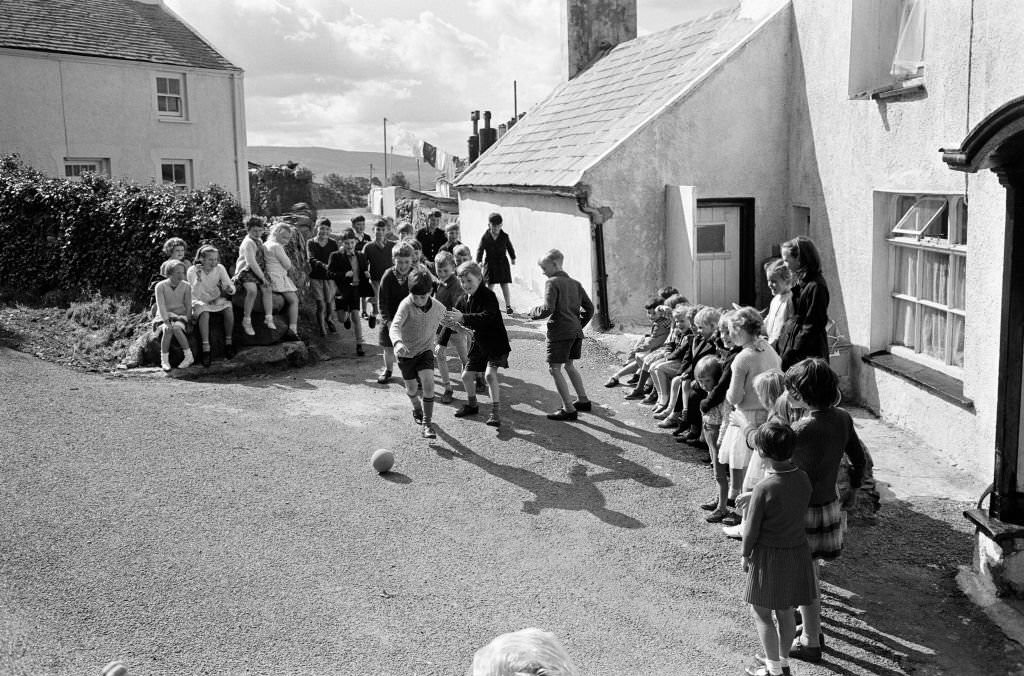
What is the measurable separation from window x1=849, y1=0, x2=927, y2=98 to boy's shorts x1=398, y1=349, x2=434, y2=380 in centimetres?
575

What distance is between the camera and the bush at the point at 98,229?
14.7 metres

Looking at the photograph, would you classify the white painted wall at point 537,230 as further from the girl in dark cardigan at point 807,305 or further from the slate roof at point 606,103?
the girl in dark cardigan at point 807,305

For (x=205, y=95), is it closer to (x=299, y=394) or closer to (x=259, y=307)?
(x=259, y=307)

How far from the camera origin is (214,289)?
41.3 ft

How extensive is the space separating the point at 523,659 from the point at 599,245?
11859mm

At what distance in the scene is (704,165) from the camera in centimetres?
1419

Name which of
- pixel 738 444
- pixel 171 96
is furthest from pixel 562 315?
pixel 171 96

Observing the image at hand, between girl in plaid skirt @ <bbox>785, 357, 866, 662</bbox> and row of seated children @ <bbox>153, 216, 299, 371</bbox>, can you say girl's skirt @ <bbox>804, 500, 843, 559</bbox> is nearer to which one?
girl in plaid skirt @ <bbox>785, 357, 866, 662</bbox>

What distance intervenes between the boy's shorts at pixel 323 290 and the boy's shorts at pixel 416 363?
4.95 metres

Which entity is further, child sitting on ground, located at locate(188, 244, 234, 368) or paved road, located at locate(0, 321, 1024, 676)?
child sitting on ground, located at locate(188, 244, 234, 368)

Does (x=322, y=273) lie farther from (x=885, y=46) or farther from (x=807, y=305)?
(x=885, y=46)

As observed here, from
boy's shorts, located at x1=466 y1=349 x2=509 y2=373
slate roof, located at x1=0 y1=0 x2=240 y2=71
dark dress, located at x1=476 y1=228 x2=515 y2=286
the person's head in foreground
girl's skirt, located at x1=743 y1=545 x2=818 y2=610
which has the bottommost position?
girl's skirt, located at x1=743 y1=545 x2=818 y2=610

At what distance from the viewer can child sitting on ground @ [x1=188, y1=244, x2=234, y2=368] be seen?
41.0ft

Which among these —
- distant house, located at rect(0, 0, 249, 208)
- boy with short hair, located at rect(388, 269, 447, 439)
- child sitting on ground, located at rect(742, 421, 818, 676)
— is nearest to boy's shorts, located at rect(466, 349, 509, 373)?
boy with short hair, located at rect(388, 269, 447, 439)
